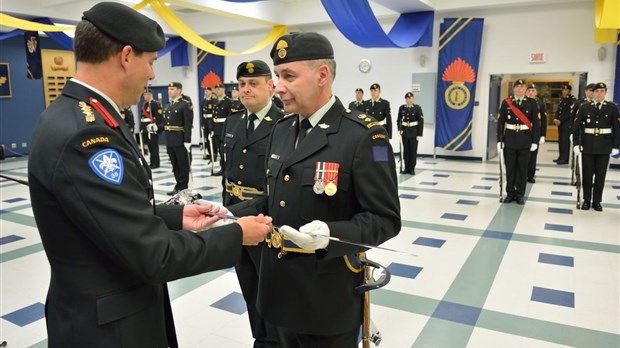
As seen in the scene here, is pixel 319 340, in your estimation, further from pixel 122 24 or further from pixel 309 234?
pixel 122 24

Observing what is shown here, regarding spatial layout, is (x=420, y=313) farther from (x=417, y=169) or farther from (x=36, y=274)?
(x=417, y=169)

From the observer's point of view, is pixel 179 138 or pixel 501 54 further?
pixel 501 54

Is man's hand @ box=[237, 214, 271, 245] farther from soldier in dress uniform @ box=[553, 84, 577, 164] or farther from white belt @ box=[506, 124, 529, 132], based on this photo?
soldier in dress uniform @ box=[553, 84, 577, 164]

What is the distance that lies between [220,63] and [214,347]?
12.4 m

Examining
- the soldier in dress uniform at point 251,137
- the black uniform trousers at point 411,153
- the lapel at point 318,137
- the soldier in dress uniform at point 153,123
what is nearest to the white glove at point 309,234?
the lapel at point 318,137

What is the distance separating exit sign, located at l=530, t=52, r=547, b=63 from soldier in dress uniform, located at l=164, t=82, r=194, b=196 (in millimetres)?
7468

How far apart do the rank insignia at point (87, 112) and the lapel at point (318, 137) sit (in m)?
0.71

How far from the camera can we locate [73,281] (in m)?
1.16

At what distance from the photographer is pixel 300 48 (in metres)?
1.61

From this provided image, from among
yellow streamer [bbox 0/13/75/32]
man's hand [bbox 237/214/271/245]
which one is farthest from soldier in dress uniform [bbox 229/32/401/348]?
yellow streamer [bbox 0/13/75/32]

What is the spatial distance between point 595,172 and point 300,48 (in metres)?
5.95

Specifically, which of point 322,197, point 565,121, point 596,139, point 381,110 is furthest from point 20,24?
point 565,121

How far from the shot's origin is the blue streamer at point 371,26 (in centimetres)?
638

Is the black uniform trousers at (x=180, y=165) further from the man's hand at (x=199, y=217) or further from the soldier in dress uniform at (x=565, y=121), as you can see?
the soldier in dress uniform at (x=565, y=121)
